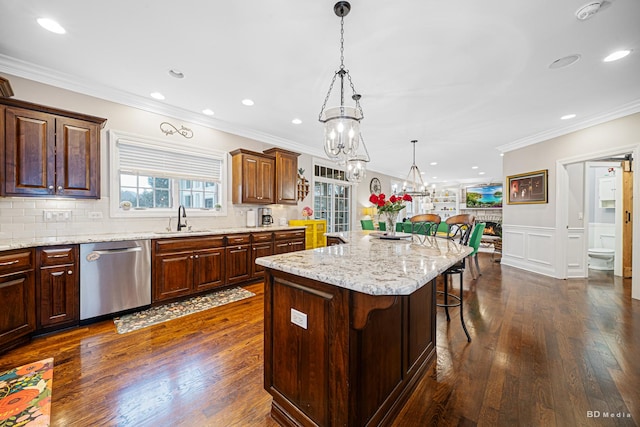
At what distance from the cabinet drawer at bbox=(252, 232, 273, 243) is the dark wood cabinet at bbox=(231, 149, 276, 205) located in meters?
0.63

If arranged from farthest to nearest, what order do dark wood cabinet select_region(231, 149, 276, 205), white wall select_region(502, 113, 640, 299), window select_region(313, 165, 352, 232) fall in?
window select_region(313, 165, 352, 232) → dark wood cabinet select_region(231, 149, 276, 205) → white wall select_region(502, 113, 640, 299)

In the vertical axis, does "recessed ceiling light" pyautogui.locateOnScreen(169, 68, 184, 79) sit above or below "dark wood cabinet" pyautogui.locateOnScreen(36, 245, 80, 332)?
above

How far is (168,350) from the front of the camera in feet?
7.01

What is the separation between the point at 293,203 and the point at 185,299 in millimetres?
2556

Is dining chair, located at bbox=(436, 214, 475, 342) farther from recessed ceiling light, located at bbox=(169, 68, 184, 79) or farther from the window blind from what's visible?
the window blind

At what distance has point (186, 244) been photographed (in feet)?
10.7

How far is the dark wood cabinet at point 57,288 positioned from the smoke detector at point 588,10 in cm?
484

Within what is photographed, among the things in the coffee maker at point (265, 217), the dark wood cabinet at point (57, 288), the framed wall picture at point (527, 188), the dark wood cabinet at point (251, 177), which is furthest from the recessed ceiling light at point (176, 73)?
the framed wall picture at point (527, 188)

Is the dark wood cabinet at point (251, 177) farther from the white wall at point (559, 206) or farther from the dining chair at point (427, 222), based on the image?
the white wall at point (559, 206)

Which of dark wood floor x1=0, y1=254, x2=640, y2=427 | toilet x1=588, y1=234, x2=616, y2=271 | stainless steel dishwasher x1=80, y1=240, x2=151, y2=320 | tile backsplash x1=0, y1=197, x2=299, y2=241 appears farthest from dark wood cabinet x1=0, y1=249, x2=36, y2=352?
toilet x1=588, y1=234, x2=616, y2=271

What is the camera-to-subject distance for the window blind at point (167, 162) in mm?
3357

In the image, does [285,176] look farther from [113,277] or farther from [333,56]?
[113,277]

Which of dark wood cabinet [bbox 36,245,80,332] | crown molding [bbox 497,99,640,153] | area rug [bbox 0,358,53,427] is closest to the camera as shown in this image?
area rug [bbox 0,358,53,427]

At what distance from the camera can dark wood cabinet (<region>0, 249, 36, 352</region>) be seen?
2051 millimetres
